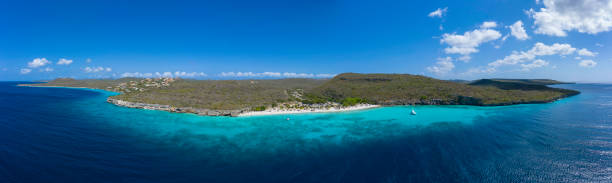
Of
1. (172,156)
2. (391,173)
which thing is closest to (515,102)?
(391,173)

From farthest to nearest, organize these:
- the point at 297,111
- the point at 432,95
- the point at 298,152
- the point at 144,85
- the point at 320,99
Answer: the point at 144,85 → the point at 432,95 → the point at 320,99 → the point at 297,111 → the point at 298,152

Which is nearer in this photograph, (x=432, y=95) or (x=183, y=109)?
(x=183, y=109)

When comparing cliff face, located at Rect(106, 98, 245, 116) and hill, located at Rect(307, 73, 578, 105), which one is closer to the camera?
cliff face, located at Rect(106, 98, 245, 116)

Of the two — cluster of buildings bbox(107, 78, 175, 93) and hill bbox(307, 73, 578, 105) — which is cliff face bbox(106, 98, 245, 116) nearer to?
hill bbox(307, 73, 578, 105)

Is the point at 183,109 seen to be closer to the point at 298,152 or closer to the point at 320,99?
the point at 298,152

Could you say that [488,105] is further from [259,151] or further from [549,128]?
[259,151]

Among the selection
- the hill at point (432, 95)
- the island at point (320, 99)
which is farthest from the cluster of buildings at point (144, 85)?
the hill at point (432, 95)

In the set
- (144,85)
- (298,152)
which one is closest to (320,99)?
(298,152)

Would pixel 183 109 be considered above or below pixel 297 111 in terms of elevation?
above


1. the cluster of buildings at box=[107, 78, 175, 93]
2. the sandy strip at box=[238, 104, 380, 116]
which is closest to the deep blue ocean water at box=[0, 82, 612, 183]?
the sandy strip at box=[238, 104, 380, 116]
